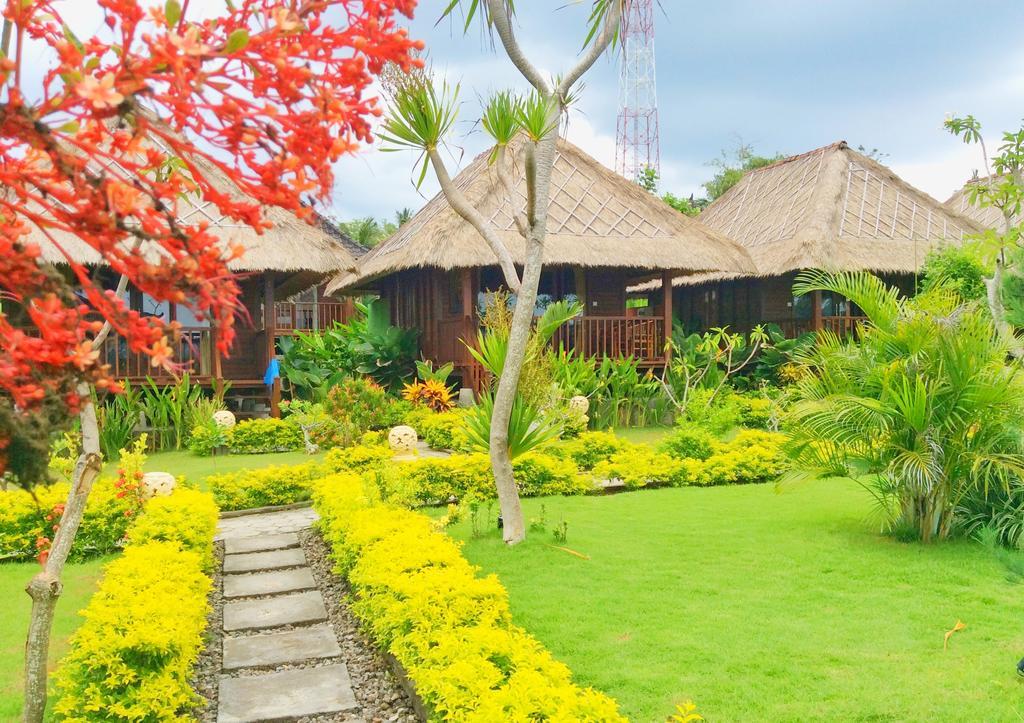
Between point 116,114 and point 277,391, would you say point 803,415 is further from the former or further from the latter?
point 277,391

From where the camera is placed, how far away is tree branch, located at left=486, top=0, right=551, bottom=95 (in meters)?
5.49

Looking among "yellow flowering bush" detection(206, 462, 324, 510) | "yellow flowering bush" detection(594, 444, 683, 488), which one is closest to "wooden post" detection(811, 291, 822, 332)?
"yellow flowering bush" detection(594, 444, 683, 488)

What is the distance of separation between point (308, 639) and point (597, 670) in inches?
66.1

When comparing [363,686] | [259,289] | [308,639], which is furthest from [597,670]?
[259,289]

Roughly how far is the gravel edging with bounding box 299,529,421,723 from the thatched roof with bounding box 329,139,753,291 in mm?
7585

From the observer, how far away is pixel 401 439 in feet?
33.6

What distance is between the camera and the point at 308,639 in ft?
16.1

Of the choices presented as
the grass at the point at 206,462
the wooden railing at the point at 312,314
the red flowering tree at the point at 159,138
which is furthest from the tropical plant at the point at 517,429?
the wooden railing at the point at 312,314

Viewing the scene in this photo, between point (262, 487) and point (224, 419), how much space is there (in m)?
4.17

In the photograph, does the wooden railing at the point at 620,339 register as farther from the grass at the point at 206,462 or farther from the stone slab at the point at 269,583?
the stone slab at the point at 269,583

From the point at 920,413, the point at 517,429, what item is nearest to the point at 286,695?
the point at 517,429

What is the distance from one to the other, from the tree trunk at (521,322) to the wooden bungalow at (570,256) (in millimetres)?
7202

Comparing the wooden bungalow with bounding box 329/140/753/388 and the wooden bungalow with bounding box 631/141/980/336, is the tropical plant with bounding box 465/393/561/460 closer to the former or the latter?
the wooden bungalow with bounding box 329/140/753/388

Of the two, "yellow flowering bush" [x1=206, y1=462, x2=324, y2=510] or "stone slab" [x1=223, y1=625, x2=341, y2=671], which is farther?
"yellow flowering bush" [x1=206, y1=462, x2=324, y2=510]
